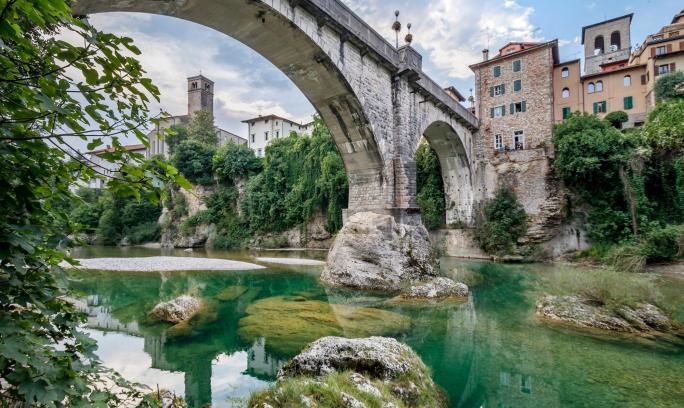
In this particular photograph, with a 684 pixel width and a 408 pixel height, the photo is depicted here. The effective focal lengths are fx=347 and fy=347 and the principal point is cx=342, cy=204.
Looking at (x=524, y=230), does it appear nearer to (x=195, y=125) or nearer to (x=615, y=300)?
(x=615, y=300)

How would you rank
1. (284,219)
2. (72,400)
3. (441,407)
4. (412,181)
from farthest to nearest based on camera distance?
(284,219) < (412,181) < (441,407) < (72,400)

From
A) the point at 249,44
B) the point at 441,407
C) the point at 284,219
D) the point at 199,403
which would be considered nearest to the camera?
the point at 441,407

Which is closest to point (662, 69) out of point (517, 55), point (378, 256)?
point (517, 55)

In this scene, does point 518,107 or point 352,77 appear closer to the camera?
point 352,77

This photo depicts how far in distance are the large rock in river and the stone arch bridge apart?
30.6 inches

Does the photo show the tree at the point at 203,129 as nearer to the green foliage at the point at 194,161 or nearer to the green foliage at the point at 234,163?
the green foliage at the point at 194,161

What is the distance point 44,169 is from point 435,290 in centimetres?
951

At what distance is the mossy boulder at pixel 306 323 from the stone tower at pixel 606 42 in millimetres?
39928

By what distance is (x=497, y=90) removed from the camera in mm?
23094

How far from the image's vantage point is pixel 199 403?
4016 mm

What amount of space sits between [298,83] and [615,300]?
32.9ft

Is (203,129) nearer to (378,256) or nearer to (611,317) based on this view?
(378,256)

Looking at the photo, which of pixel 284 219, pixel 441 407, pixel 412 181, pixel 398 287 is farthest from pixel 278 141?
pixel 441 407

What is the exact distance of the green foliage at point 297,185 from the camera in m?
25.6
